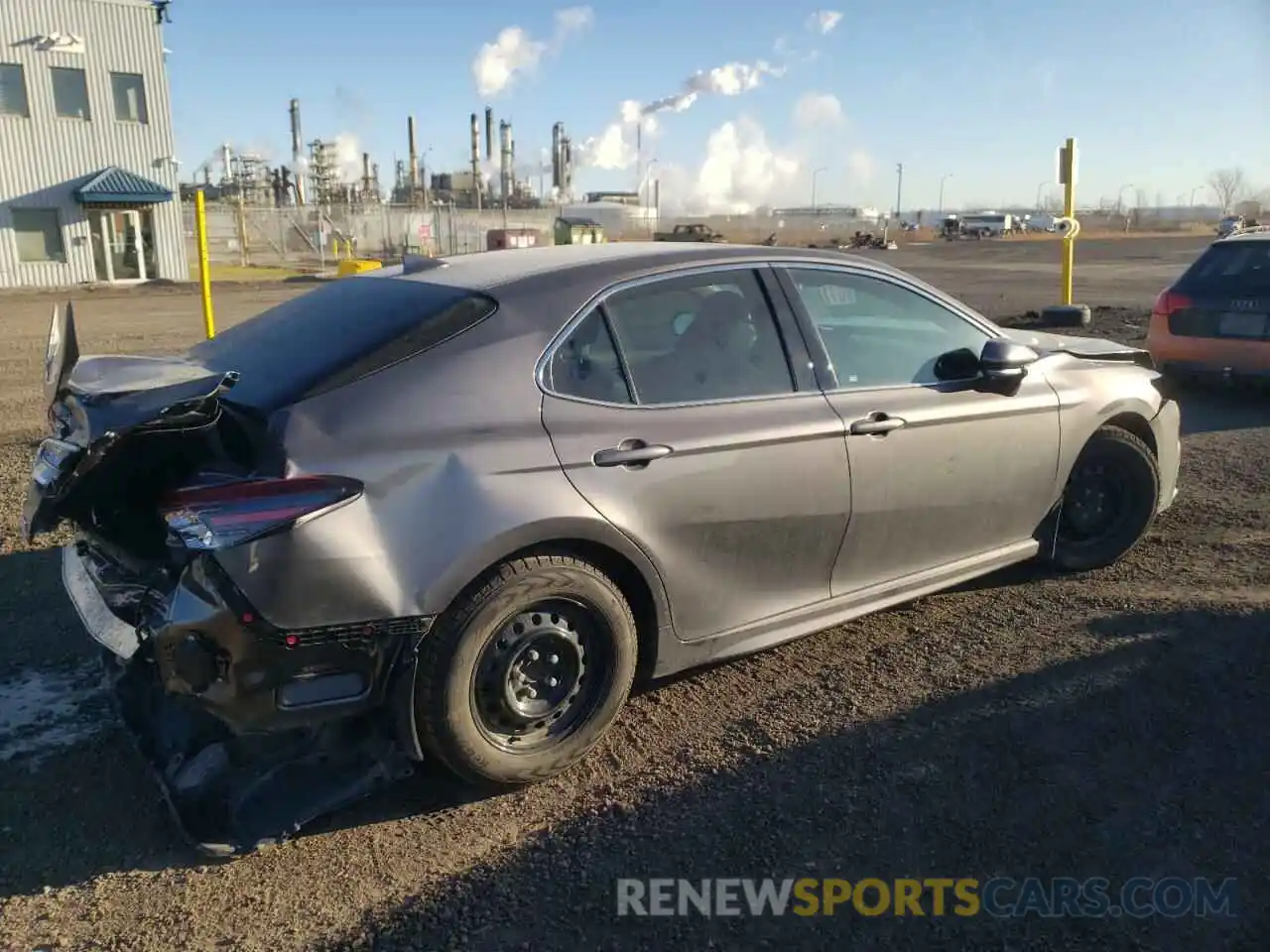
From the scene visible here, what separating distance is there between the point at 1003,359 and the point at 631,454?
1777mm

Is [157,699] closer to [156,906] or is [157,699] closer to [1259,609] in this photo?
[156,906]

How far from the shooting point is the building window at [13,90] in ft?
92.7

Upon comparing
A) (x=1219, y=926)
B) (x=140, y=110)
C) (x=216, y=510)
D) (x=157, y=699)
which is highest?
(x=140, y=110)

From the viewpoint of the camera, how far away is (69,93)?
96.2 feet

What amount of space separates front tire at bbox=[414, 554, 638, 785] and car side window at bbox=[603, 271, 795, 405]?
0.72m

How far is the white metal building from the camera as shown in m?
28.5

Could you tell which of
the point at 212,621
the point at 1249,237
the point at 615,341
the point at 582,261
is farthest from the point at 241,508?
the point at 1249,237

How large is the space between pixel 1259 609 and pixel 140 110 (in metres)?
33.5

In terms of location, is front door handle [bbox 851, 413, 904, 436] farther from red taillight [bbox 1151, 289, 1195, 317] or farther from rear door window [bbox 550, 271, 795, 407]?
red taillight [bbox 1151, 289, 1195, 317]

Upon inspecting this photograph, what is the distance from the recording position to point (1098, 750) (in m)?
3.36

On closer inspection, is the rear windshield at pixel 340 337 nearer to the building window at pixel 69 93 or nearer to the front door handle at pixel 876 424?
the front door handle at pixel 876 424

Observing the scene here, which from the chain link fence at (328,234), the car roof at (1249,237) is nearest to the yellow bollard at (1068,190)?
the car roof at (1249,237)

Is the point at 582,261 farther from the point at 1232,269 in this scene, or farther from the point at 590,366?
the point at 1232,269

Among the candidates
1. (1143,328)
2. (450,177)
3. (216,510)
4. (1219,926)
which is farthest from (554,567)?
(450,177)
